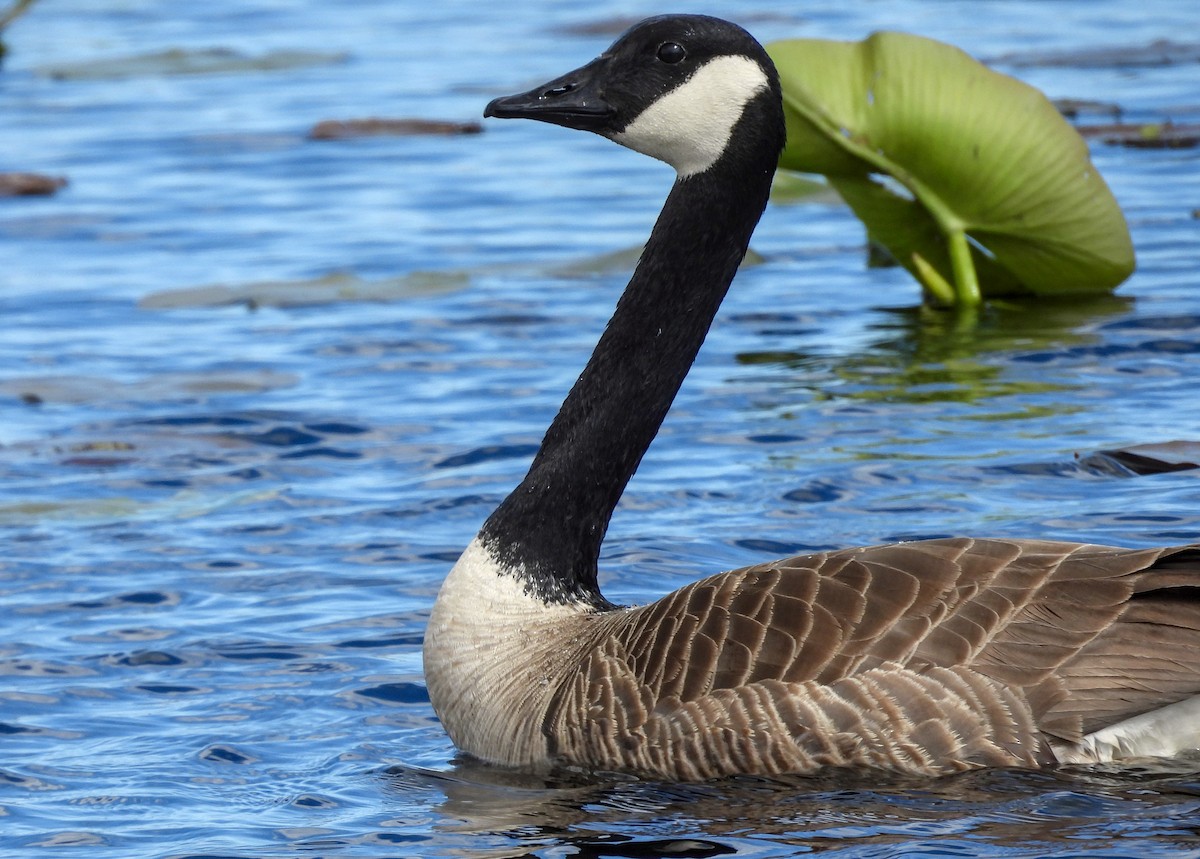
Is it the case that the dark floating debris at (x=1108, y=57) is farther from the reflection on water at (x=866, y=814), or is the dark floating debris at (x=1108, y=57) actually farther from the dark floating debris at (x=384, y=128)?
the reflection on water at (x=866, y=814)

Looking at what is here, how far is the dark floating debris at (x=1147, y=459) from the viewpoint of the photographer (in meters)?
9.47

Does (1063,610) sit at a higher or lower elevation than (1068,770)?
higher

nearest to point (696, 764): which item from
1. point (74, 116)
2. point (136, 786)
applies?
point (136, 786)

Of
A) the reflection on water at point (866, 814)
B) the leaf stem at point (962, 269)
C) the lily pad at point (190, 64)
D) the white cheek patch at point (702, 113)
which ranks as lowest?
the reflection on water at point (866, 814)

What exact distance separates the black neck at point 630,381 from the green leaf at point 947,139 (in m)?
4.32

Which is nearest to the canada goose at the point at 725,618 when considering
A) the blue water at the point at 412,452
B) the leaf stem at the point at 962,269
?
the blue water at the point at 412,452

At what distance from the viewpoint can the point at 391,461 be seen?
10883mm

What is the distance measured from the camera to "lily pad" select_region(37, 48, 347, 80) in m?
22.6

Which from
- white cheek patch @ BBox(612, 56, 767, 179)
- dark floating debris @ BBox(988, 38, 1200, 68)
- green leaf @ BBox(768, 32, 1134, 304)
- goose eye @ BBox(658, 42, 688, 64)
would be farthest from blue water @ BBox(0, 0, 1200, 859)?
goose eye @ BBox(658, 42, 688, 64)

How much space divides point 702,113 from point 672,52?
0.85 feet

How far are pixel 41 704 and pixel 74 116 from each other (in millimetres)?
15384

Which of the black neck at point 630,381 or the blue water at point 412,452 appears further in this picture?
the black neck at point 630,381

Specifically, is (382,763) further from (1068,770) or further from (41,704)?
(1068,770)

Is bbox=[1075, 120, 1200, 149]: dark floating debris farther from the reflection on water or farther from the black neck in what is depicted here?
the reflection on water
